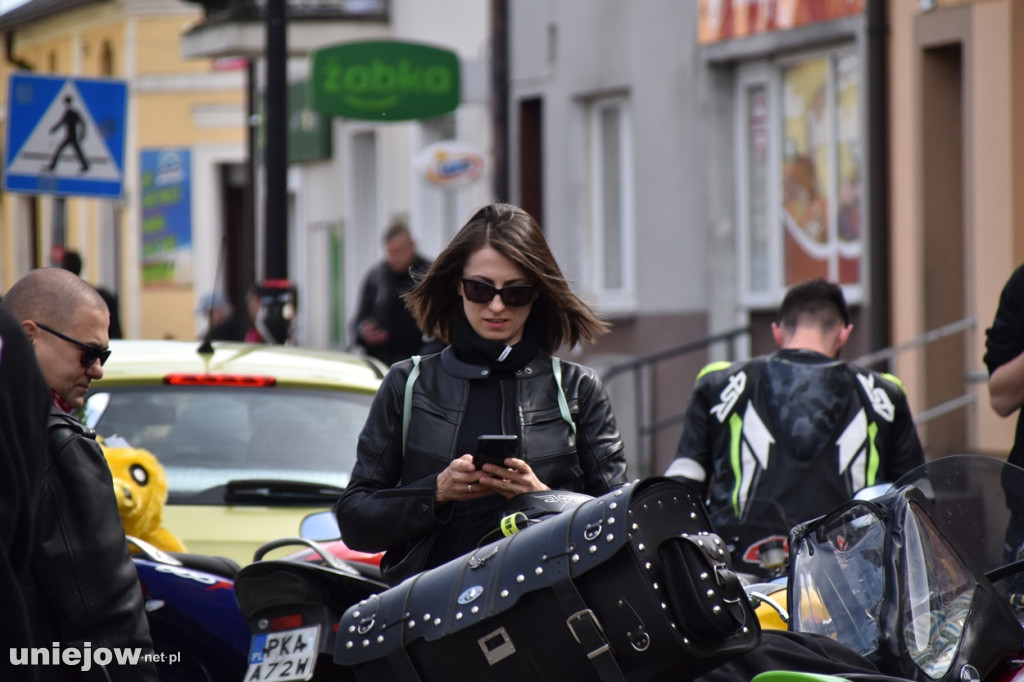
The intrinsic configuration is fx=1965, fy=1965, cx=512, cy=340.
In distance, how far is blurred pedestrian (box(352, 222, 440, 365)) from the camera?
49.4 feet

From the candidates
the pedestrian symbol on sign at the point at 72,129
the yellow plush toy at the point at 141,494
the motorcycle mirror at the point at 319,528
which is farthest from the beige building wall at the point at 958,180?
the yellow plush toy at the point at 141,494

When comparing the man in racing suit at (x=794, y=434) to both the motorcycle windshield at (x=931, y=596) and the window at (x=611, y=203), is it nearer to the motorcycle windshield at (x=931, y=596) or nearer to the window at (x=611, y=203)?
the motorcycle windshield at (x=931, y=596)

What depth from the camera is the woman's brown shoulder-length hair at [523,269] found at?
4.99m

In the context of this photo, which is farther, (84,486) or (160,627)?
(160,627)

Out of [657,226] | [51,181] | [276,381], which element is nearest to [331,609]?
[276,381]

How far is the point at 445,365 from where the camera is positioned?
496 centimetres

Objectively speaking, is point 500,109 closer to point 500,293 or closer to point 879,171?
point 879,171

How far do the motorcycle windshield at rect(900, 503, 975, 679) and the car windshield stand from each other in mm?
2960

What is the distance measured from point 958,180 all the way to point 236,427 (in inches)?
337

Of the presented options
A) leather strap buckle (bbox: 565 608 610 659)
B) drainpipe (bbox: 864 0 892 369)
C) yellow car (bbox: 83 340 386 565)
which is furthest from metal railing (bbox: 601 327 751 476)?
leather strap buckle (bbox: 565 608 610 659)

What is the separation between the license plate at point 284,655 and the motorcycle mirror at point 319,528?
0.83 meters

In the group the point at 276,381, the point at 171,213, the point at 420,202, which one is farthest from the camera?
the point at 171,213

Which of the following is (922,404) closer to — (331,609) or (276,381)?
(276,381)

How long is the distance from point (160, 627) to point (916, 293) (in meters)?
9.56
